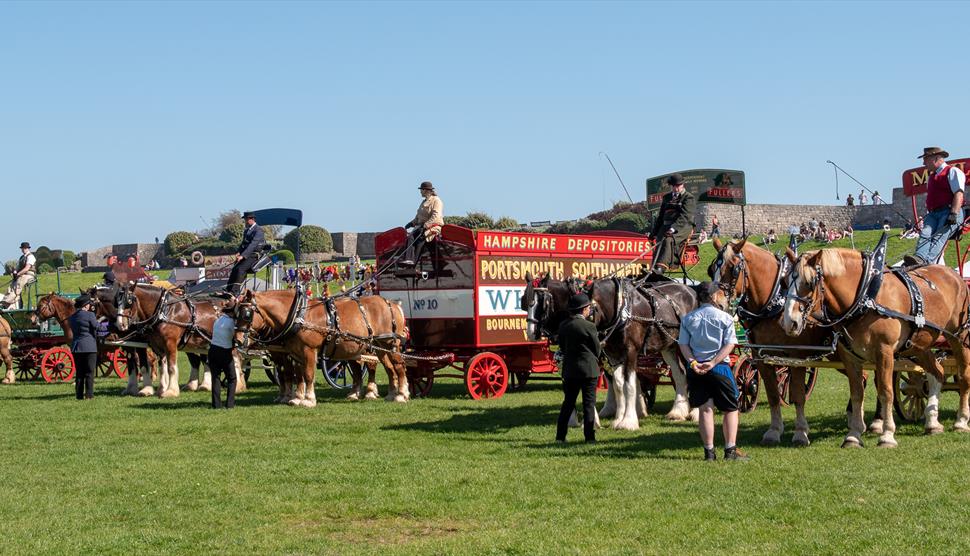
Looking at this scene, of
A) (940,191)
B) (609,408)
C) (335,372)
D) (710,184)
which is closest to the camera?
(940,191)

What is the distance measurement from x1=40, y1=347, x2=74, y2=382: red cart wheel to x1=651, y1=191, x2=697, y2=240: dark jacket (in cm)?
1524

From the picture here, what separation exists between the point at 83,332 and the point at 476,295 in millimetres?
7174

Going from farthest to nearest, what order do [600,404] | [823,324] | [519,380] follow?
[519,380], [600,404], [823,324]

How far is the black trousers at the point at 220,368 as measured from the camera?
1703cm

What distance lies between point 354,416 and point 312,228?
63098 mm

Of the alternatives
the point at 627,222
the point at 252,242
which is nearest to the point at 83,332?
the point at 252,242

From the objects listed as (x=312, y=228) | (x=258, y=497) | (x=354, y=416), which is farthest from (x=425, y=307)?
(x=312, y=228)

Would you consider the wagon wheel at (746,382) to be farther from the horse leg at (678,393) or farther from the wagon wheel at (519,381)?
the wagon wheel at (519,381)

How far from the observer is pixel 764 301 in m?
12.1

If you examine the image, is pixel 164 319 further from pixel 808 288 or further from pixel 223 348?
pixel 808 288

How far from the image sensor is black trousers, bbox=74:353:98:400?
63.6ft

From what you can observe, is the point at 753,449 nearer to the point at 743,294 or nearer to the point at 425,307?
the point at 743,294

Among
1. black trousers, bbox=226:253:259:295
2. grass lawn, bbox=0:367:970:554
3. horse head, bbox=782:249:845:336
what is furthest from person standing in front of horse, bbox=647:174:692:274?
black trousers, bbox=226:253:259:295

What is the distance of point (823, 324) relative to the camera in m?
11.6
